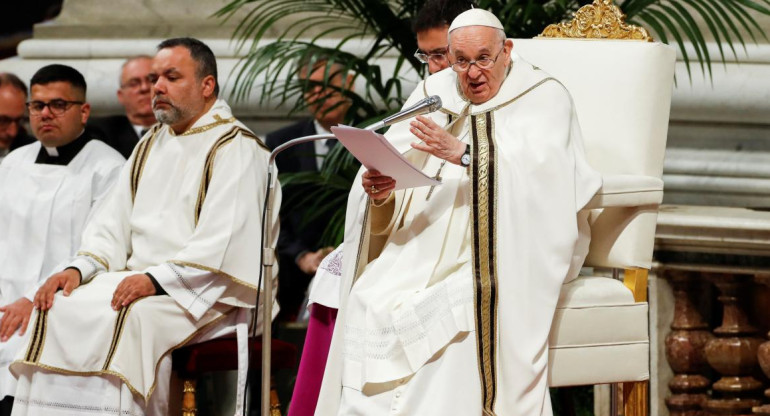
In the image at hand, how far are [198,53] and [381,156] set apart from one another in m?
1.68

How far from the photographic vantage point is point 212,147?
19.0ft

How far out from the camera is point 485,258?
15.0ft

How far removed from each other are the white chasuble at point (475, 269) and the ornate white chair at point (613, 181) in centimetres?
15

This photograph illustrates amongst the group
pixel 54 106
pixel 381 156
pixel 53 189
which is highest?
pixel 54 106

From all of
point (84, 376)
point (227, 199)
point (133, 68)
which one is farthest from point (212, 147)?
point (133, 68)

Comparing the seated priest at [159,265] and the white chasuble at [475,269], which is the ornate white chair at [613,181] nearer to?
the white chasuble at [475,269]

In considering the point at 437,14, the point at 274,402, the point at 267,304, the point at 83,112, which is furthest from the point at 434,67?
the point at 83,112

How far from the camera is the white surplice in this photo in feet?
20.4

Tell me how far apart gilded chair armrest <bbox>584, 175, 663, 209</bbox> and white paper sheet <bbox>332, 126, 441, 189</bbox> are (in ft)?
2.06

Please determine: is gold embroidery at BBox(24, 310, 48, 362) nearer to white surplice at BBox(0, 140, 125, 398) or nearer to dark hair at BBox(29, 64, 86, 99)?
white surplice at BBox(0, 140, 125, 398)

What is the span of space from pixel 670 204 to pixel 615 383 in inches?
72.8

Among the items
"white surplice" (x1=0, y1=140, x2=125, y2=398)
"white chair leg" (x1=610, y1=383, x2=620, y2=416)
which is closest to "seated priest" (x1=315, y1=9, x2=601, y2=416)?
"white chair leg" (x1=610, y1=383, x2=620, y2=416)

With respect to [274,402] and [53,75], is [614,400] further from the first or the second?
[53,75]

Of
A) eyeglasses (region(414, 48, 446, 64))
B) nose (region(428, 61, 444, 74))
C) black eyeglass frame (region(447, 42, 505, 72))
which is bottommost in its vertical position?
black eyeglass frame (region(447, 42, 505, 72))
